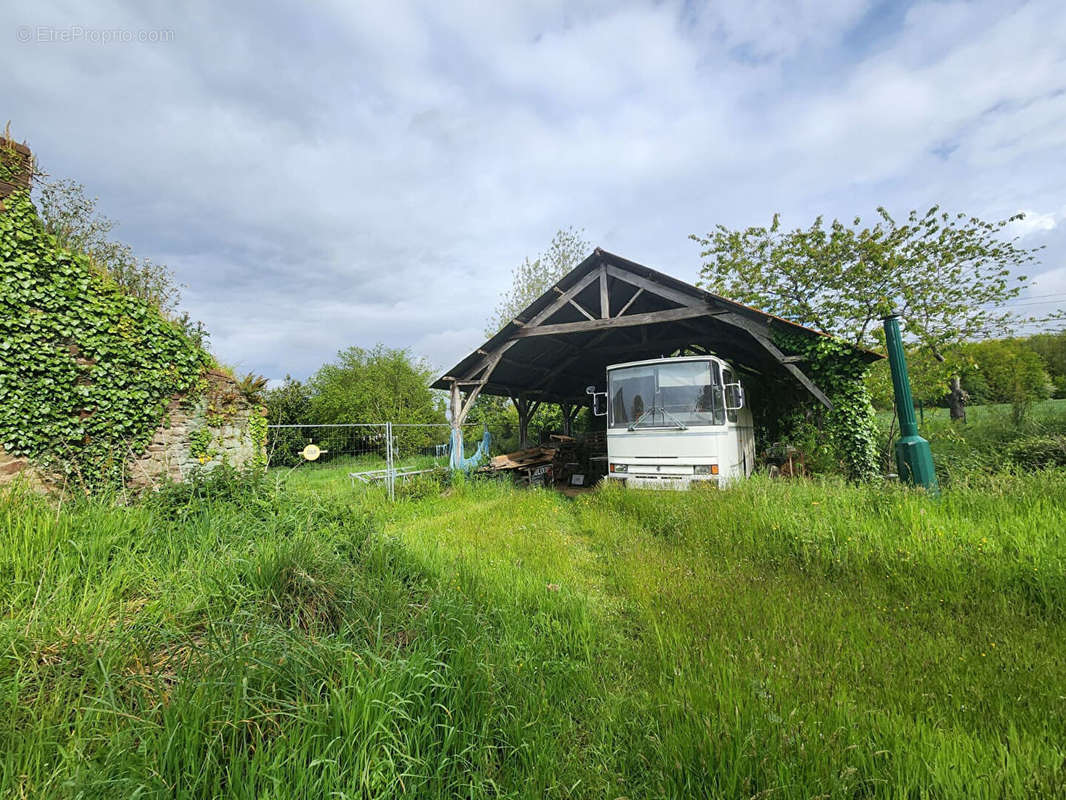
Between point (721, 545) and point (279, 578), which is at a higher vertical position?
point (279, 578)

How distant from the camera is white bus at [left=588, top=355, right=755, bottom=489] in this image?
6.75 metres

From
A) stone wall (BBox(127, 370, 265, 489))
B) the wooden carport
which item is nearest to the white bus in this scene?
the wooden carport

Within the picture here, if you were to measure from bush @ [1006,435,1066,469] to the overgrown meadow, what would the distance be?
346cm

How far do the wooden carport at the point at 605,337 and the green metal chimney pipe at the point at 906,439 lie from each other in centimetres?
113

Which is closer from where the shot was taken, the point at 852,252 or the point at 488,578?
the point at 488,578

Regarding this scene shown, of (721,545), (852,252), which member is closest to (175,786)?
(721,545)

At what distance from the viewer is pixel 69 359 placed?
500 centimetres

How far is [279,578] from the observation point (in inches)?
109

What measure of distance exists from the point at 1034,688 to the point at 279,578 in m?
4.29

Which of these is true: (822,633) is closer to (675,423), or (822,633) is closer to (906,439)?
(906,439)

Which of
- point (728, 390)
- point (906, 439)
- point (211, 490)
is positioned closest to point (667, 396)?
point (728, 390)

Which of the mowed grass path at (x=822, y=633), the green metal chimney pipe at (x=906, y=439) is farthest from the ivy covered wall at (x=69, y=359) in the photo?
the green metal chimney pipe at (x=906, y=439)

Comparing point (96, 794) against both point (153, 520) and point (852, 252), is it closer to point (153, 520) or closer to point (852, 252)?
point (153, 520)

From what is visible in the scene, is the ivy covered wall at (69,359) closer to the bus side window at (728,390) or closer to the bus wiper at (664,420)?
the bus wiper at (664,420)
